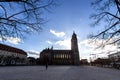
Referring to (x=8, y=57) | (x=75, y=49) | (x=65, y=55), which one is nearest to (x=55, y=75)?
(x=8, y=57)

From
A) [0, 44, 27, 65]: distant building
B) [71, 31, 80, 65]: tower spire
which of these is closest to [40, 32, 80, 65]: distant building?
[71, 31, 80, 65]: tower spire

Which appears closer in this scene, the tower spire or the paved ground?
the paved ground

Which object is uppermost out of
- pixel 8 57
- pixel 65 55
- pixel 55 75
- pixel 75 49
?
pixel 75 49

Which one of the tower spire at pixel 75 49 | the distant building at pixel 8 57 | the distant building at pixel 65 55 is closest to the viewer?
the distant building at pixel 8 57

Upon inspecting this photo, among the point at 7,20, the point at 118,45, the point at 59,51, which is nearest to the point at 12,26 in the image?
the point at 7,20

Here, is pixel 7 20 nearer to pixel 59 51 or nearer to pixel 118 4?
pixel 118 4

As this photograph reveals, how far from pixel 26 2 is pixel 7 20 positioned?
1.32 meters

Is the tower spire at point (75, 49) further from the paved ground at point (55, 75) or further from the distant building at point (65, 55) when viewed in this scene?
the paved ground at point (55, 75)

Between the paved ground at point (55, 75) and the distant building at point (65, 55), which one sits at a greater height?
the distant building at point (65, 55)

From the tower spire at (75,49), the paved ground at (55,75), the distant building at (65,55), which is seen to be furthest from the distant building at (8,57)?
the tower spire at (75,49)

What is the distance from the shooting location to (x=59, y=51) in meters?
156

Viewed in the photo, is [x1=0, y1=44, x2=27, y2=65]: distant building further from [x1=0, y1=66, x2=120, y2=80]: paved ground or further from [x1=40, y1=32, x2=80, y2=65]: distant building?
[x1=0, y1=66, x2=120, y2=80]: paved ground

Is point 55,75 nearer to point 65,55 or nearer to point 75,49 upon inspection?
point 75,49

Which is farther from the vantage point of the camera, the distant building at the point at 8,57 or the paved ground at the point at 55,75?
the distant building at the point at 8,57
